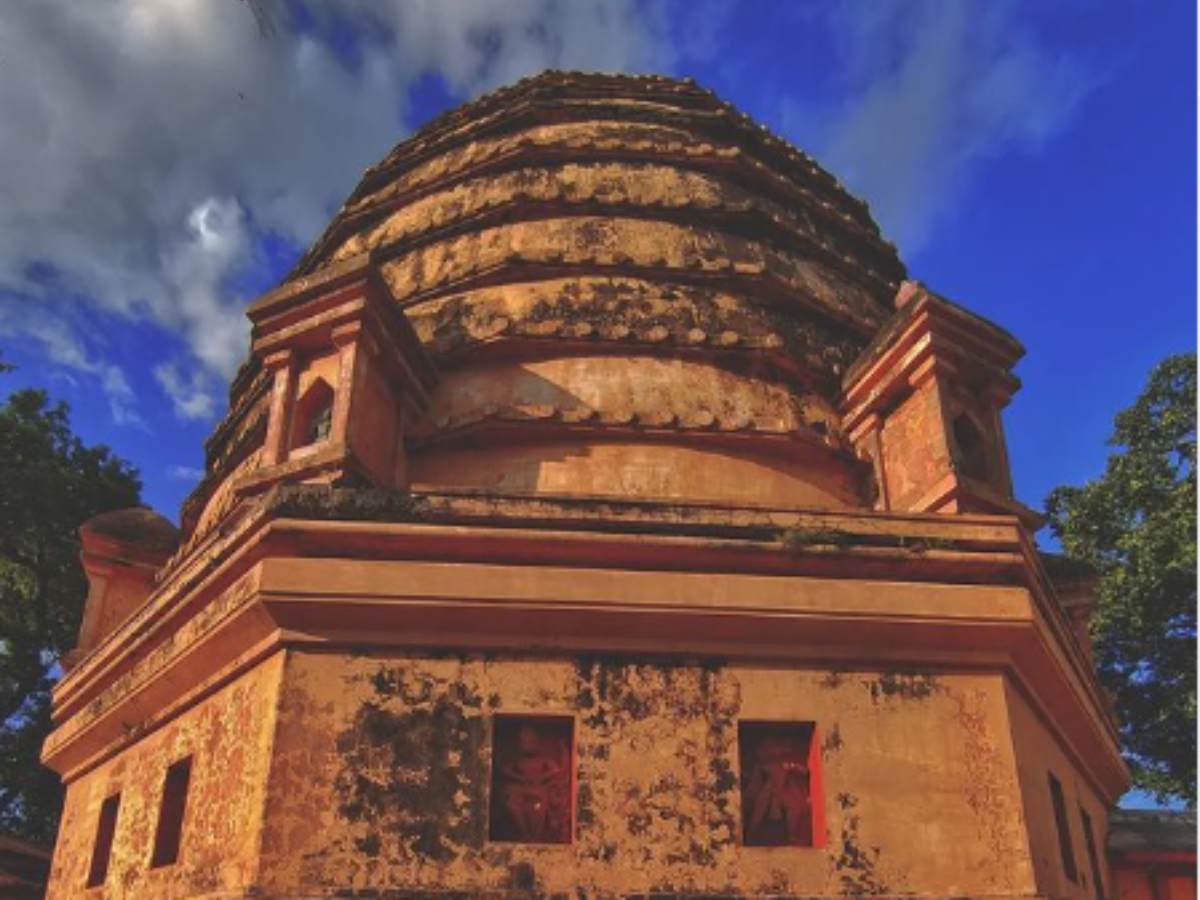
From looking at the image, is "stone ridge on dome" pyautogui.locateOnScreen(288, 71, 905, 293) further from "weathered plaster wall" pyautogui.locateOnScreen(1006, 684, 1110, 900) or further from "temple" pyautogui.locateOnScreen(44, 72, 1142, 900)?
"weathered plaster wall" pyautogui.locateOnScreen(1006, 684, 1110, 900)

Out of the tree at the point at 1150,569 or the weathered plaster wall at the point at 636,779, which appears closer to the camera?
the weathered plaster wall at the point at 636,779

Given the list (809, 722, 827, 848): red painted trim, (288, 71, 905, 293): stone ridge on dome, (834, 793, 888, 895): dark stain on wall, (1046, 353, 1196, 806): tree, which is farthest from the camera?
(1046, 353, 1196, 806): tree

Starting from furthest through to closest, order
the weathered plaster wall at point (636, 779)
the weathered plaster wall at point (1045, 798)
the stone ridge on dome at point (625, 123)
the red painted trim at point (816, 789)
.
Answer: the stone ridge on dome at point (625, 123) < the weathered plaster wall at point (1045, 798) < the red painted trim at point (816, 789) < the weathered plaster wall at point (636, 779)

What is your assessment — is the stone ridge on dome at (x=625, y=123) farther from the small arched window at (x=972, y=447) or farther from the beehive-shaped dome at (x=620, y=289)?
the small arched window at (x=972, y=447)

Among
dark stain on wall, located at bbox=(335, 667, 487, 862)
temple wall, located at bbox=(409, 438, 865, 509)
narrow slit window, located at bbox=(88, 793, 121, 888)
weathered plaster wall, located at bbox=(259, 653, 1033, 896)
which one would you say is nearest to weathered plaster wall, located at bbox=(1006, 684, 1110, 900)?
weathered plaster wall, located at bbox=(259, 653, 1033, 896)

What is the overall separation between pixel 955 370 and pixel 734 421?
1.53 meters

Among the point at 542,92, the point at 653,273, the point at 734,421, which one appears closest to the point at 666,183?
the point at 653,273

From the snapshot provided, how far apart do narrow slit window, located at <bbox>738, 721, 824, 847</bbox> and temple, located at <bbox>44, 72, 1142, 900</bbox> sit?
1 cm

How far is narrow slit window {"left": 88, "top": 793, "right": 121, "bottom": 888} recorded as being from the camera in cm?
685

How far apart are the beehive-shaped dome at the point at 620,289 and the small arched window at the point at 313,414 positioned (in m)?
0.69

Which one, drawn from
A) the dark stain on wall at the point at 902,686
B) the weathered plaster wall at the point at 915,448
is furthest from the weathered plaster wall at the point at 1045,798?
the weathered plaster wall at the point at 915,448

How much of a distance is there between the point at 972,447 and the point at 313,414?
448cm

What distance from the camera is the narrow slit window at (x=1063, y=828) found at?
20.2 feet

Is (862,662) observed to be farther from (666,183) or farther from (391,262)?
(391,262)
